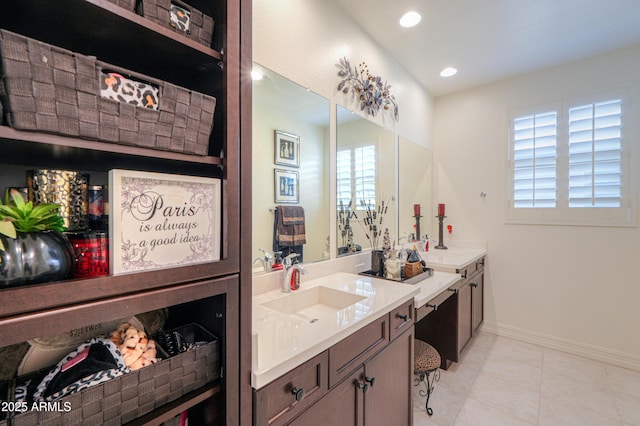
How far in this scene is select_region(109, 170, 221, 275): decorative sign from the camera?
23.4 inches

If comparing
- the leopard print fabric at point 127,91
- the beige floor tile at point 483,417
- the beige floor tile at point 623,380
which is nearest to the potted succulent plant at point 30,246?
the leopard print fabric at point 127,91

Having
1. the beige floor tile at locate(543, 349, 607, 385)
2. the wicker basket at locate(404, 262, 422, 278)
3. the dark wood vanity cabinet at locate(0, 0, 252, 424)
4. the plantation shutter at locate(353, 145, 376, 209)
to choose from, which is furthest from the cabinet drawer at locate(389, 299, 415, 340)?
the beige floor tile at locate(543, 349, 607, 385)

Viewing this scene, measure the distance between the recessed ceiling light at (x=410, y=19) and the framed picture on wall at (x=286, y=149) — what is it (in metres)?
1.27

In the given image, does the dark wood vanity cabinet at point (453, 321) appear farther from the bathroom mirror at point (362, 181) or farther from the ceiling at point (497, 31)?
the ceiling at point (497, 31)

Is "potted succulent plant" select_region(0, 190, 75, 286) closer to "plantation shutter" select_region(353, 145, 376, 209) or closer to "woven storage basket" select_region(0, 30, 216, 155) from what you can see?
"woven storage basket" select_region(0, 30, 216, 155)

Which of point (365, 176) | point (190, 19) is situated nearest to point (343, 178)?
point (365, 176)

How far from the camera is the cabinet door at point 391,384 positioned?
1.19 m

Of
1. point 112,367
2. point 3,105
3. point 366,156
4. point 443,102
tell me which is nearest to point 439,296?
point 366,156

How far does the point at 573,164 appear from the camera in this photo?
259 centimetres

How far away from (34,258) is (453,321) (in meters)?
2.53

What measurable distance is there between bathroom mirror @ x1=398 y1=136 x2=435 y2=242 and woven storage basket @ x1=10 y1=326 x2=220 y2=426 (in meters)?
2.29

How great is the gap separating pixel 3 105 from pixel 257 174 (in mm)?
991

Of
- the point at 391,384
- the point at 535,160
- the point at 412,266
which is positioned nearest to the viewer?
the point at 391,384

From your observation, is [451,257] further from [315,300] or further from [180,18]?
[180,18]
